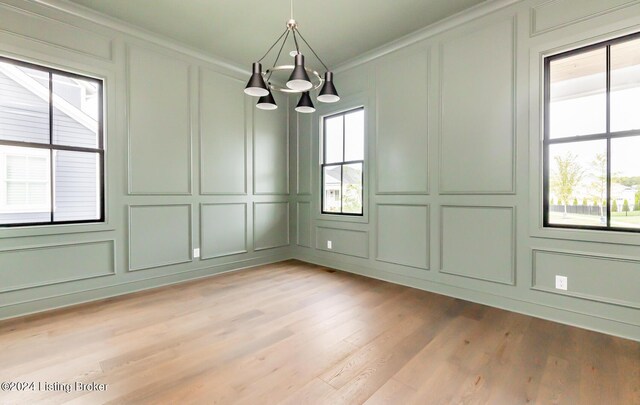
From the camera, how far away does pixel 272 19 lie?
10.4 feet

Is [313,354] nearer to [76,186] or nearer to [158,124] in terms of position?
[76,186]

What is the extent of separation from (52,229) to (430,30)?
4.40 metres

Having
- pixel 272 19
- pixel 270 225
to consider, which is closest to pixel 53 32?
pixel 272 19

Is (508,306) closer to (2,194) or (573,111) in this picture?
(573,111)

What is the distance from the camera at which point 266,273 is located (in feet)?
13.6

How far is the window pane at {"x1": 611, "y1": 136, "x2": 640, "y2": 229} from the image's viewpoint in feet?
7.61

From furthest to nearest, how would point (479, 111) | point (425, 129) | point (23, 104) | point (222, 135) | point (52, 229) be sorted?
1. point (222, 135)
2. point (425, 129)
3. point (479, 111)
4. point (52, 229)
5. point (23, 104)

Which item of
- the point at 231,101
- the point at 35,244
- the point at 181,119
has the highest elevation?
the point at 231,101

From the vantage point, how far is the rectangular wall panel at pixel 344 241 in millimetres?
4078

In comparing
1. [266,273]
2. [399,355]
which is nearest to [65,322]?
[266,273]

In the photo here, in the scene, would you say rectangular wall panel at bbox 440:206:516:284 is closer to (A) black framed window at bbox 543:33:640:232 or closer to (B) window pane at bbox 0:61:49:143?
(A) black framed window at bbox 543:33:640:232

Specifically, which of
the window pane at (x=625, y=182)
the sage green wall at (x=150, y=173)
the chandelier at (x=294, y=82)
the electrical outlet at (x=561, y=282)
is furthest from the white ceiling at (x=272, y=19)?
the electrical outlet at (x=561, y=282)

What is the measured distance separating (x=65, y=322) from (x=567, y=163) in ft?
15.0

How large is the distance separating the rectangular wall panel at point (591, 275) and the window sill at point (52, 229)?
4.29 m
